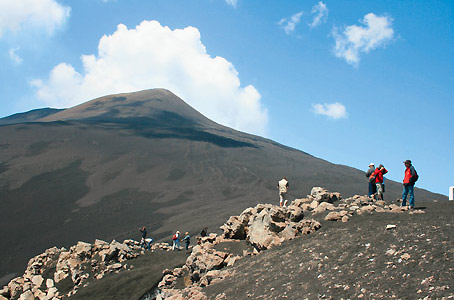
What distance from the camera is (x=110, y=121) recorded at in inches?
3019

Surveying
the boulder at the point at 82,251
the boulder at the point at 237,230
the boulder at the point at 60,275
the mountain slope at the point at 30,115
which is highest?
the mountain slope at the point at 30,115

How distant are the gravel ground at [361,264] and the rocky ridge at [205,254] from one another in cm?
44

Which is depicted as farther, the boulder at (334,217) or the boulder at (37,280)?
the boulder at (37,280)

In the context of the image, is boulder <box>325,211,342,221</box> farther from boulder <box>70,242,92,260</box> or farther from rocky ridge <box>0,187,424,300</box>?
boulder <box>70,242,92,260</box>

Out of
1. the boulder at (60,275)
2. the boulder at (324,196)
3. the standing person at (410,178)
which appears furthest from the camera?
the boulder at (60,275)

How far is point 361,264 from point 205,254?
16.9ft

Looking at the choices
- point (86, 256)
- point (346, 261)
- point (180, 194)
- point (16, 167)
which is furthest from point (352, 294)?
point (16, 167)

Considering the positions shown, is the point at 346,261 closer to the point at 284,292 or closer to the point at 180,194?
the point at 284,292

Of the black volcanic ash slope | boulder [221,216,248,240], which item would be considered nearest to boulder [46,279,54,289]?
boulder [221,216,248,240]

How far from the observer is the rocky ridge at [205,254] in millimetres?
8969

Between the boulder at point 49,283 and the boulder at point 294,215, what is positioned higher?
the boulder at point 294,215

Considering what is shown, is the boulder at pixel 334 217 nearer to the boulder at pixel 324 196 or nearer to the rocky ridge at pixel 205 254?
the rocky ridge at pixel 205 254

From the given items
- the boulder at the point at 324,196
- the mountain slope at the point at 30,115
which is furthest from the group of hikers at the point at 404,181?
the mountain slope at the point at 30,115

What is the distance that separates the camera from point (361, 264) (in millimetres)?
5684
